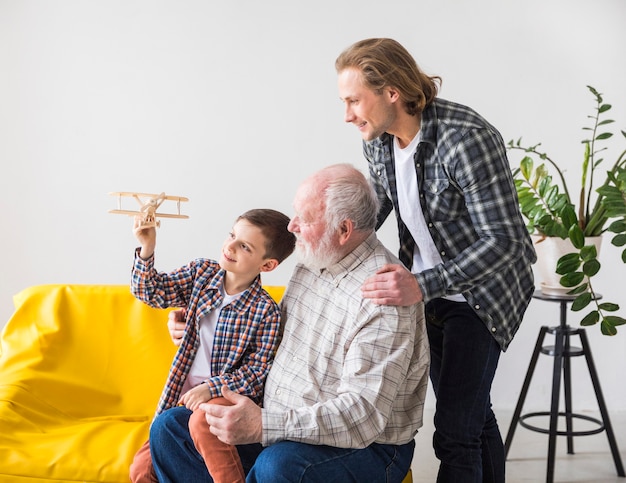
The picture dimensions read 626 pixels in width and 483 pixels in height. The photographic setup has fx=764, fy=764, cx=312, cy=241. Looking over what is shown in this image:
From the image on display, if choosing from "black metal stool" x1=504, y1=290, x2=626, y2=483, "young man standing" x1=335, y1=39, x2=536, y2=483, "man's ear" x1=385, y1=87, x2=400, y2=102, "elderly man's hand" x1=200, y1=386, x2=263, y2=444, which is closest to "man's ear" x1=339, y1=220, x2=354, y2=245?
"young man standing" x1=335, y1=39, x2=536, y2=483

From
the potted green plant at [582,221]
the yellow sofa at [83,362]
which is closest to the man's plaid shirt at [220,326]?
the yellow sofa at [83,362]

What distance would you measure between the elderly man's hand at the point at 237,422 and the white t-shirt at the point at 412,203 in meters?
0.68

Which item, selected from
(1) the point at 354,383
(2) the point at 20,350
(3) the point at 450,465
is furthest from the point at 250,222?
(2) the point at 20,350

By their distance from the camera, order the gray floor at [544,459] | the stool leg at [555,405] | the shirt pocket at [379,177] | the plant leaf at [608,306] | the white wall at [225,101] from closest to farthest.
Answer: the shirt pocket at [379,177] < the plant leaf at [608,306] < the stool leg at [555,405] < the gray floor at [544,459] < the white wall at [225,101]

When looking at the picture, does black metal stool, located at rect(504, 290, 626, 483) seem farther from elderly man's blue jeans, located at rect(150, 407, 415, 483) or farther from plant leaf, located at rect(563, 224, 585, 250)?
elderly man's blue jeans, located at rect(150, 407, 415, 483)

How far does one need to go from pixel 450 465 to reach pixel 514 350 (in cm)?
194

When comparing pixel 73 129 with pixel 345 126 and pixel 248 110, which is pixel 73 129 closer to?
pixel 248 110

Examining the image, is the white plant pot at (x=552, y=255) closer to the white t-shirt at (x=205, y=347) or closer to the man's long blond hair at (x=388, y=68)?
the man's long blond hair at (x=388, y=68)

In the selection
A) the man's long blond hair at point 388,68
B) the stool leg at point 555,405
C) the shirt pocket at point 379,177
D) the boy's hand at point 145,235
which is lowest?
the stool leg at point 555,405

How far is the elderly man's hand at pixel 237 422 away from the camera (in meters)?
1.89

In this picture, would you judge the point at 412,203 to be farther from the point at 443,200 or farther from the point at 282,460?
the point at 282,460

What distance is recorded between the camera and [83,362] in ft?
9.02

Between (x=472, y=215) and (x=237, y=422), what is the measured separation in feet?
2.69

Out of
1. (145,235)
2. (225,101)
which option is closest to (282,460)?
(145,235)
